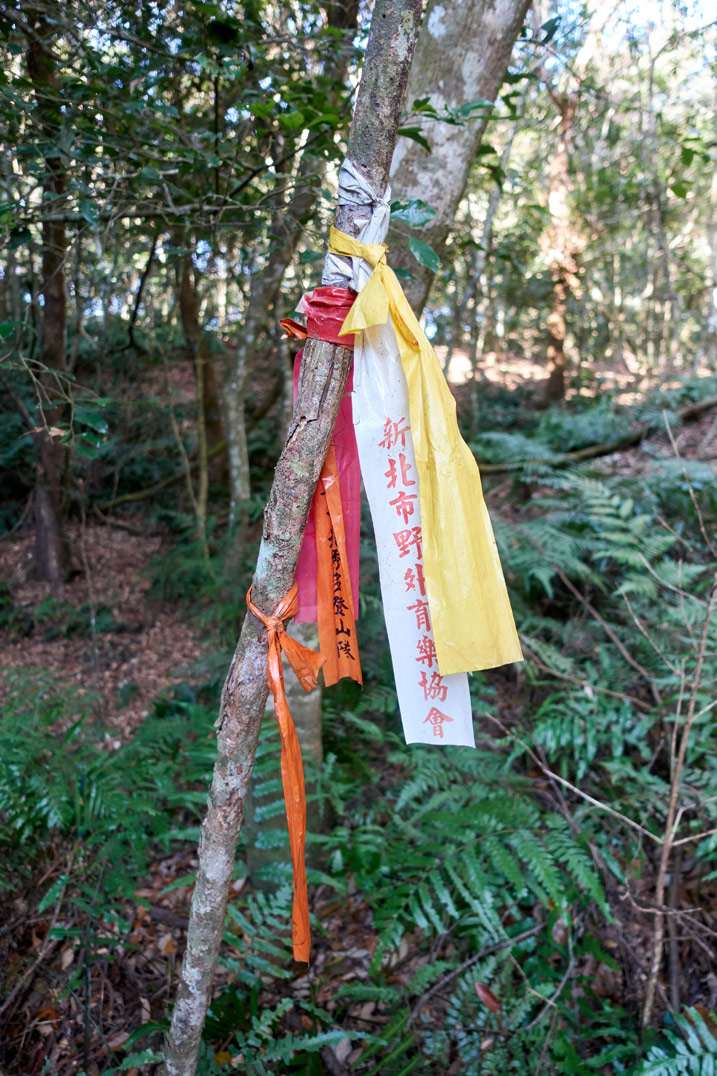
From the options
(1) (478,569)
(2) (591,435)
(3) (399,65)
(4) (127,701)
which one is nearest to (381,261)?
(3) (399,65)

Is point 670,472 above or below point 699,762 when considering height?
above

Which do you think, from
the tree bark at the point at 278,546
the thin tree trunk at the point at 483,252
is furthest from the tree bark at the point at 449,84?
the thin tree trunk at the point at 483,252

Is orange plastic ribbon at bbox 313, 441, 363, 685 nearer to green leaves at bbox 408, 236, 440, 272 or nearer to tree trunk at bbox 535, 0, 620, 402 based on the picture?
green leaves at bbox 408, 236, 440, 272

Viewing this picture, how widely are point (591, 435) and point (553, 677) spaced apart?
4.61 m

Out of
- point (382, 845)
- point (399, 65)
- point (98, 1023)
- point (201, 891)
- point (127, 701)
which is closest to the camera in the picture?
point (399, 65)

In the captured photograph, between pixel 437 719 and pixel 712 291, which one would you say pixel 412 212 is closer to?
pixel 437 719

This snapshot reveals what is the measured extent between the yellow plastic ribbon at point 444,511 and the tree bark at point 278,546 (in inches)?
5.3

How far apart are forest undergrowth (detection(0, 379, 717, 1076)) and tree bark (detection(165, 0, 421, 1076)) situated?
0.36m

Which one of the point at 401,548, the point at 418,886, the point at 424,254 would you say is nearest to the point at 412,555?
the point at 401,548

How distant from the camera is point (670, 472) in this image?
4.97 m

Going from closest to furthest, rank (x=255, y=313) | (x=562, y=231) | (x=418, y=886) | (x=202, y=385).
Answer: (x=418, y=886) → (x=255, y=313) → (x=202, y=385) → (x=562, y=231)

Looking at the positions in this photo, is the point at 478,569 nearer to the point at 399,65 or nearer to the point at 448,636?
the point at 448,636

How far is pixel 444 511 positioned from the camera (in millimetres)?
1285

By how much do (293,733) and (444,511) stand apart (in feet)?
1.97
